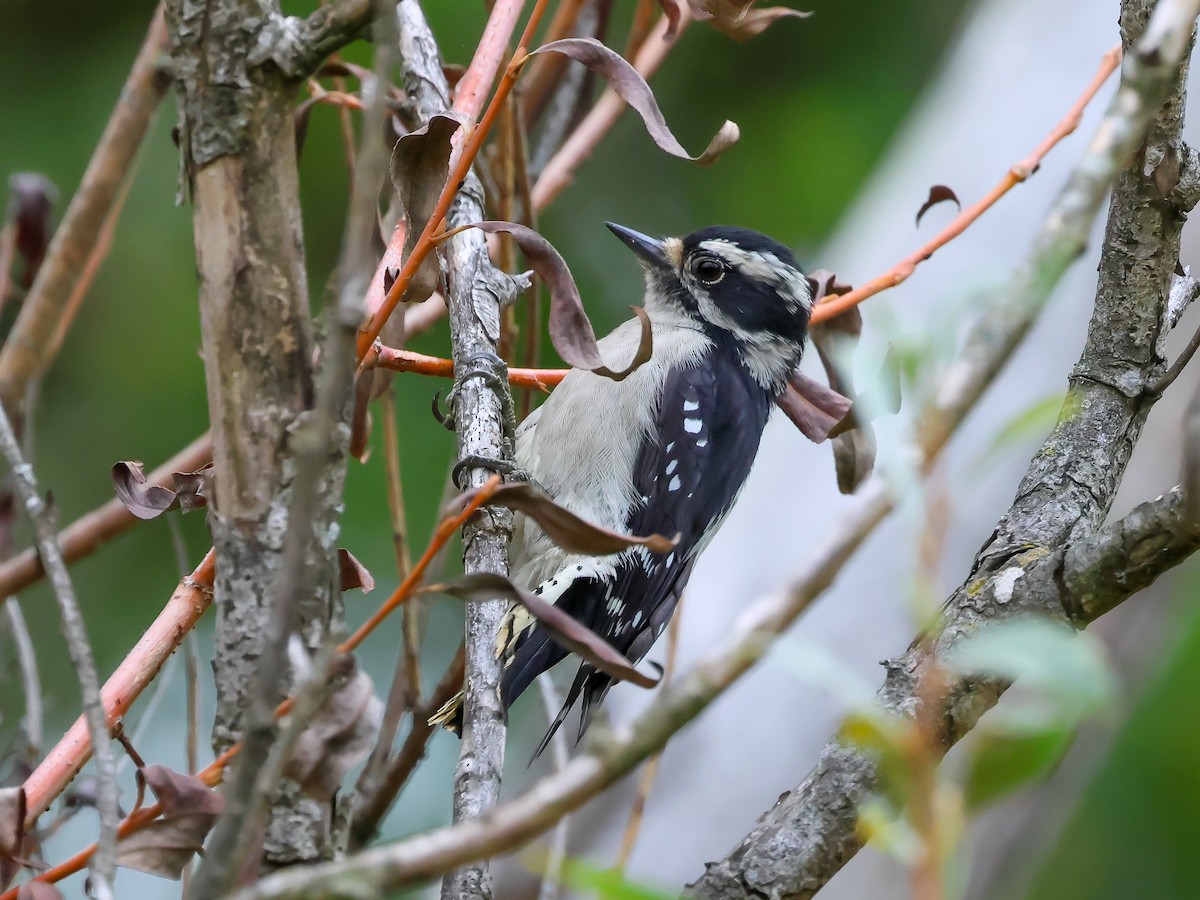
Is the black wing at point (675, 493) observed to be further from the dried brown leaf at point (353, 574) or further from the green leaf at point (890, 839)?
the green leaf at point (890, 839)

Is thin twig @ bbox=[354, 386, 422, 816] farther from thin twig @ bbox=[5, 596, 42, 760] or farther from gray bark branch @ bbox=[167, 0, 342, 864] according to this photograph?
gray bark branch @ bbox=[167, 0, 342, 864]

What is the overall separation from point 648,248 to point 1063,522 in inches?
64.0

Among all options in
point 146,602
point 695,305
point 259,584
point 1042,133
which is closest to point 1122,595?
point 259,584

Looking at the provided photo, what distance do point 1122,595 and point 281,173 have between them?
991mm

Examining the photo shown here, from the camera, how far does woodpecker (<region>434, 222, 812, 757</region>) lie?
8.63ft

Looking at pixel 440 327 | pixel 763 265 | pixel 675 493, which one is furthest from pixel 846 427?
pixel 440 327

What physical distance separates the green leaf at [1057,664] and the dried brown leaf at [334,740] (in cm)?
56

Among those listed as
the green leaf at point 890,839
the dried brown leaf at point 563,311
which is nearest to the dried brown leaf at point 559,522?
the dried brown leaf at point 563,311

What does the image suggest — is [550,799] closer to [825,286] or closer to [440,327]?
[825,286]

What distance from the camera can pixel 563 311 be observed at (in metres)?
1.34

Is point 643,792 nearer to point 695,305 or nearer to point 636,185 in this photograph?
point 695,305

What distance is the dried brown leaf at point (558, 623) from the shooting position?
3.29 ft

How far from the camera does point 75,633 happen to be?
2.72 feet

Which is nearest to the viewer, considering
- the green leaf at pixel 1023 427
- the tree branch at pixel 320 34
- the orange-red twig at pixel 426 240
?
the green leaf at pixel 1023 427
